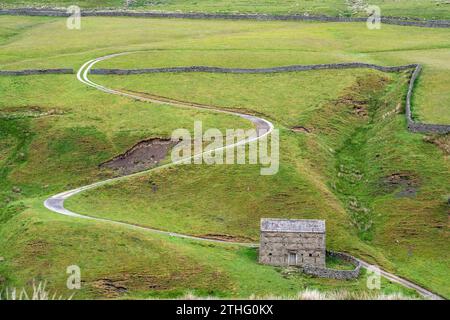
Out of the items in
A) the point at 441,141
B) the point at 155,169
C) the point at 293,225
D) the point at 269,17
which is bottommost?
the point at 293,225

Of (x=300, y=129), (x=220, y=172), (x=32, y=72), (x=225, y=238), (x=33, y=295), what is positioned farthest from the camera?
(x=32, y=72)

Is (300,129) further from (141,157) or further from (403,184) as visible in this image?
(141,157)

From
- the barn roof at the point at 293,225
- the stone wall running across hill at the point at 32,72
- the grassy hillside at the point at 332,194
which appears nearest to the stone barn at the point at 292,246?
the barn roof at the point at 293,225

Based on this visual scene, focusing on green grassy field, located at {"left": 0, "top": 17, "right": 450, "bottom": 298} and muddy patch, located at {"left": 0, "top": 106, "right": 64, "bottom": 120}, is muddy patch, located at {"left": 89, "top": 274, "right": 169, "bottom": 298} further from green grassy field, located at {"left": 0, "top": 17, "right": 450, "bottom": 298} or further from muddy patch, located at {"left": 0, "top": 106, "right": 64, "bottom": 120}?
muddy patch, located at {"left": 0, "top": 106, "right": 64, "bottom": 120}

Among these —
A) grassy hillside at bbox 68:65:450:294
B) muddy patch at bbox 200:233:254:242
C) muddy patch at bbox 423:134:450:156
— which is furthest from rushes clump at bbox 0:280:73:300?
muddy patch at bbox 423:134:450:156

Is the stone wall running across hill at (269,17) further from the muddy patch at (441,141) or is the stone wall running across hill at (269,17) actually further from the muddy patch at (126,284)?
the muddy patch at (126,284)

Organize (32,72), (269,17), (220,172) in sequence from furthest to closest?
(269,17) < (32,72) < (220,172)

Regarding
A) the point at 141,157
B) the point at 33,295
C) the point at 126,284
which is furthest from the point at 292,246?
the point at 33,295
